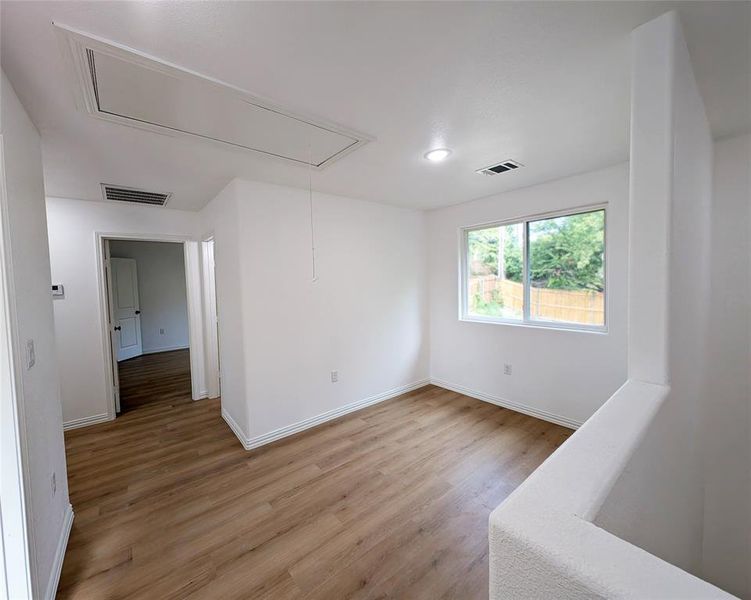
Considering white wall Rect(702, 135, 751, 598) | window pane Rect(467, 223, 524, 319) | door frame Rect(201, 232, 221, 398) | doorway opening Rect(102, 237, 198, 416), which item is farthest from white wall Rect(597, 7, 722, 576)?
doorway opening Rect(102, 237, 198, 416)

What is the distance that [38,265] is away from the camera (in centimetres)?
162

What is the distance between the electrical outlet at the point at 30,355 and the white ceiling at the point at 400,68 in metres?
1.18

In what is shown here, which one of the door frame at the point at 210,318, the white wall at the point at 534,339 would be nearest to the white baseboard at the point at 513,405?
the white wall at the point at 534,339

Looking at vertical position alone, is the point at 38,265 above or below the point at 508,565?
above

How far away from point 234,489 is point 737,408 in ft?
11.5

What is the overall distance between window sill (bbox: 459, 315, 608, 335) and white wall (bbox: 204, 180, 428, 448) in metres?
0.83

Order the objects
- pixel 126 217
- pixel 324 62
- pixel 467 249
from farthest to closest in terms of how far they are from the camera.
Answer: pixel 467 249 → pixel 126 217 → pixel 324 62

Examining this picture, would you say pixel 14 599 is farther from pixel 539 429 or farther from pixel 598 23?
pixel 539 429

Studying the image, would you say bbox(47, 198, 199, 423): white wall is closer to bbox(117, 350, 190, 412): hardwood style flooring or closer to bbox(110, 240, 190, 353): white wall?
bbox(117, 350, 190, 412): hardwood style flooring

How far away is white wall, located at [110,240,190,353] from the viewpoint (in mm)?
6387

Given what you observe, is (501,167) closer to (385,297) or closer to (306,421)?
(385,297)

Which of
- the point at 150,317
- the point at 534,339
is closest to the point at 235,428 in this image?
the point at 534,339

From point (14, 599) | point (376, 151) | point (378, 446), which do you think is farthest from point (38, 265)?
point (378, 446)

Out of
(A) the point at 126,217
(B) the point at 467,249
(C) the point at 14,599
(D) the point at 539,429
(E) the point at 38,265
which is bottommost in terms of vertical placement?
(D) the point at 539,429
